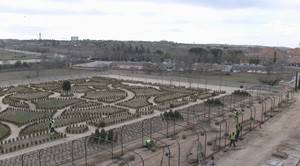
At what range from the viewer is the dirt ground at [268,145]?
53.6ft

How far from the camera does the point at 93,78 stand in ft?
162

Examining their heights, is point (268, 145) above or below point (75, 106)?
below

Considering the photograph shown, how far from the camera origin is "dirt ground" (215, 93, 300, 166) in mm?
16344

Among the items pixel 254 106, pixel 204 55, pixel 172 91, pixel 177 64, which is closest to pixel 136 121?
pixel 254 106

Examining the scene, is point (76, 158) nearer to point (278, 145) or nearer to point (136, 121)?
point (136, 121)

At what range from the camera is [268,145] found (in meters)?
18.8

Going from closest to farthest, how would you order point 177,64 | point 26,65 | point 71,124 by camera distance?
1. point 71,124
2. point 26,65
3. point 177,64

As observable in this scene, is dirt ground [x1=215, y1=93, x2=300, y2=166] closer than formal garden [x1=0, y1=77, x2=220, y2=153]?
Yes

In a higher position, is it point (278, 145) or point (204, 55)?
point (204, 55)

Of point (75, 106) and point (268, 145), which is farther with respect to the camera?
point (75, 106)

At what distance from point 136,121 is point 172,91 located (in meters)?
14.5

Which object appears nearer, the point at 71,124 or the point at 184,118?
the point at 71,124

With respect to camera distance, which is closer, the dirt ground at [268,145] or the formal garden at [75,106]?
the dirt ground at [268,145]

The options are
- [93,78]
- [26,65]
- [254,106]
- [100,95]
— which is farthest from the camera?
[26,65]
